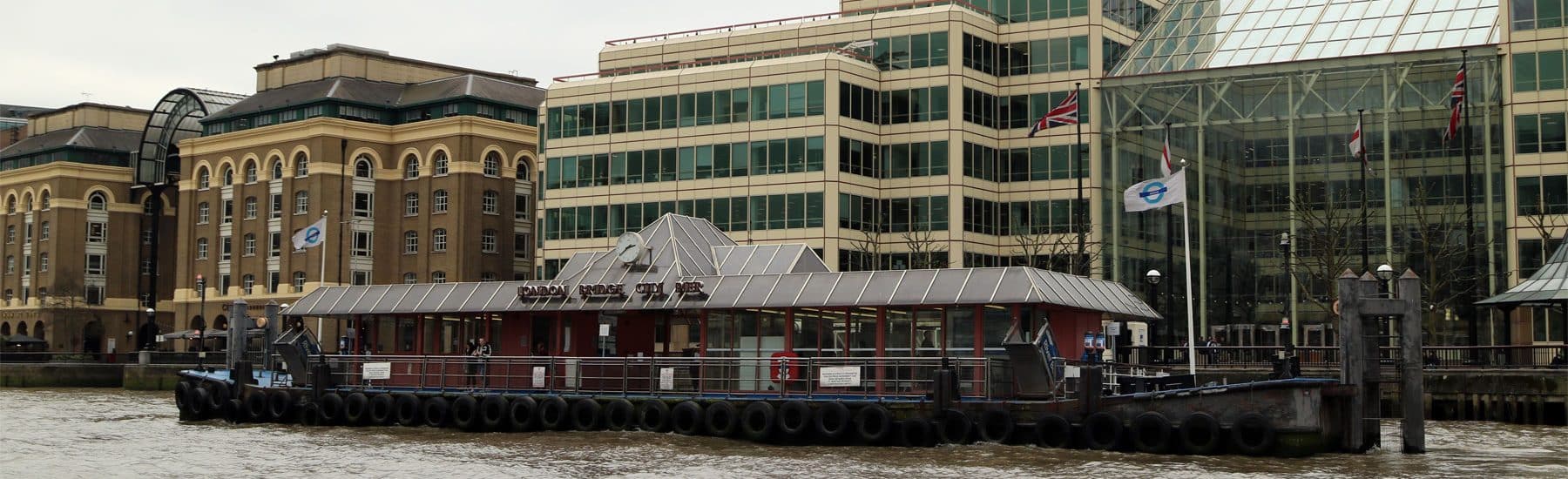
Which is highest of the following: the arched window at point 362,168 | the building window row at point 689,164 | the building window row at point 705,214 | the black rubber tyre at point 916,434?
the arched window at point 362,168

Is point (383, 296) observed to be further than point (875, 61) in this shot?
No

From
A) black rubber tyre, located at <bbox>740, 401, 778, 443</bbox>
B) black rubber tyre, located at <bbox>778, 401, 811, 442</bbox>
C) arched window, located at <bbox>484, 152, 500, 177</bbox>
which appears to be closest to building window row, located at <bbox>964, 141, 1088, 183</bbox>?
arched window, located at <bbox>484, 152, 500, 177</bbox>

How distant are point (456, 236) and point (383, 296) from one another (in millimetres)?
55094

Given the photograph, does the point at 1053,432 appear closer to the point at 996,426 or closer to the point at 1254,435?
the point at 996,426

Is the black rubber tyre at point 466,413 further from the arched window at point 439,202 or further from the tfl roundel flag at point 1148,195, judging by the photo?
the arched window at point 439,202

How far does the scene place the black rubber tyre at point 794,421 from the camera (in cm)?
4184

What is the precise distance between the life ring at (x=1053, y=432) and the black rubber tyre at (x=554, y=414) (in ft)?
41.6

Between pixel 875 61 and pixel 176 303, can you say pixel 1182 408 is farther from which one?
pixel 176 303

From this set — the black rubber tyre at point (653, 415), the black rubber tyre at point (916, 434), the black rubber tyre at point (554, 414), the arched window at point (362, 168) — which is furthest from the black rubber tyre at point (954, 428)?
the arched window at point (362, 168)

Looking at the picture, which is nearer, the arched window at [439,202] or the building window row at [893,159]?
the building window row at [893,159]

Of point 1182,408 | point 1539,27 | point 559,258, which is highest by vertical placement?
point 1539,27

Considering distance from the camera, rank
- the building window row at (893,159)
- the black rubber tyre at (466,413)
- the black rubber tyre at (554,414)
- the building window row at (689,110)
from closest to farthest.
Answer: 1. the black rubber tyre at (554,414)
2. the black rubber tyre at (466,413)
3. the building window row at (689,110)
4. the building window row at (893,159)

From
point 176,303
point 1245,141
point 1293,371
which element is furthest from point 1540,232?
point 176,303

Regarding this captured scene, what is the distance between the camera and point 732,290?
1844 inches
